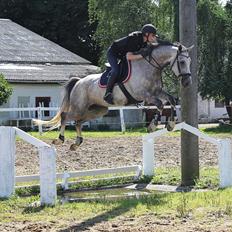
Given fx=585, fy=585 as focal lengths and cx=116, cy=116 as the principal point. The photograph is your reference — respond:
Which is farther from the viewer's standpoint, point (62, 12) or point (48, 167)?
point (62, 12)

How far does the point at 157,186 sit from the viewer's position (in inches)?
464

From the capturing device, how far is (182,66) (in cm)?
830

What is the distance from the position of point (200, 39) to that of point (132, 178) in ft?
68.3

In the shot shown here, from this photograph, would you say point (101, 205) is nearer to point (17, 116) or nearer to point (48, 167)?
point (48, 167)

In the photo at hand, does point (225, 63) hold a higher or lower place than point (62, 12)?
lower

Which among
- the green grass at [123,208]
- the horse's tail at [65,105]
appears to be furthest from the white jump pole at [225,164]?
the horse's tail at [65,105]

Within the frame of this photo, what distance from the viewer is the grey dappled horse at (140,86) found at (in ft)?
27.5

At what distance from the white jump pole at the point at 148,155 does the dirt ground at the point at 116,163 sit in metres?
1.83

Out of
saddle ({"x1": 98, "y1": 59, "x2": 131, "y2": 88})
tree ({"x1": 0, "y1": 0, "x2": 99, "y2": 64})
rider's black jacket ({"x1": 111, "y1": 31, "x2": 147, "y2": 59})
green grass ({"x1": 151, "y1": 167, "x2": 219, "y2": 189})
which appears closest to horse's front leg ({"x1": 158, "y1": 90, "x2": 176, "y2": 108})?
saddle ({"x1": 98, "y1": 59, "x2": 131, "y2": 88})

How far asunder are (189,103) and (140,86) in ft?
11.4

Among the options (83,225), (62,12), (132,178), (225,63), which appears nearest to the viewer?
(83,225)

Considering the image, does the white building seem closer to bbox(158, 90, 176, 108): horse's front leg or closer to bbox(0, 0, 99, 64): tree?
bbox(0, 0, 99, 64): tree

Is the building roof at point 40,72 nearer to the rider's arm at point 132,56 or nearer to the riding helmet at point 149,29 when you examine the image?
the rider's arm at point 132,56

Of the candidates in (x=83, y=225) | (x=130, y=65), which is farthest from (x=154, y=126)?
(x=83, y=225)
